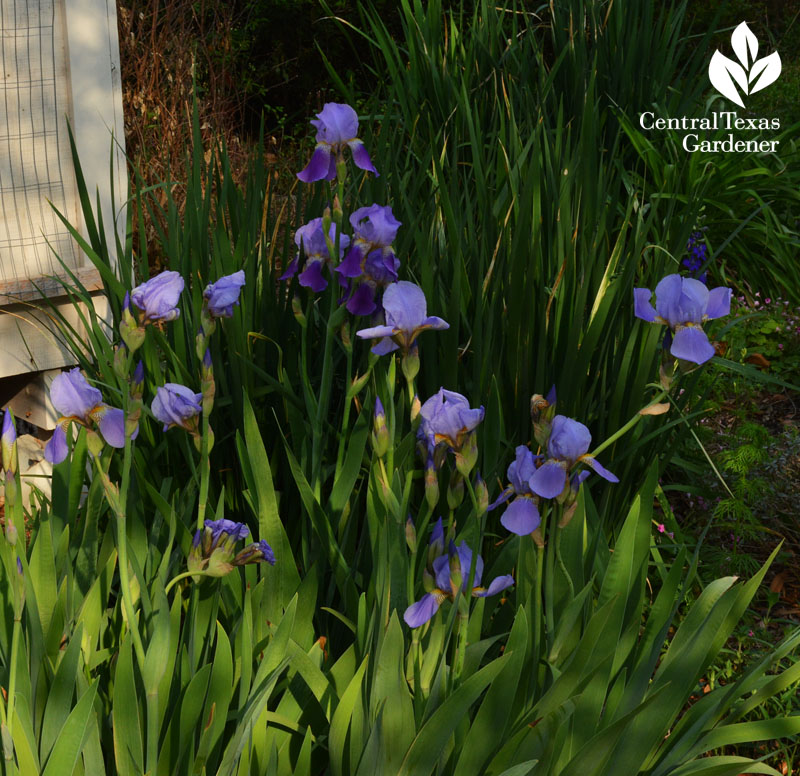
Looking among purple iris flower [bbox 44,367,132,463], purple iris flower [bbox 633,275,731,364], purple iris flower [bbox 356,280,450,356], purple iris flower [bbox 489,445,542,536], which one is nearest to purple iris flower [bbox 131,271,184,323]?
purple iris flower [bbox 44,367,132,463]

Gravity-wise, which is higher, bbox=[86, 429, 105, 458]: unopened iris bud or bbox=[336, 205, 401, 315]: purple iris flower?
bbox=[336, 205, 401, 315]: purple iris flower

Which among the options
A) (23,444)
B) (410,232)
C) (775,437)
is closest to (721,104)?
(775,437)

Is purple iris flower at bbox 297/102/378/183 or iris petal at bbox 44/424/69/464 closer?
iris petal at bbox 44/424/69/464

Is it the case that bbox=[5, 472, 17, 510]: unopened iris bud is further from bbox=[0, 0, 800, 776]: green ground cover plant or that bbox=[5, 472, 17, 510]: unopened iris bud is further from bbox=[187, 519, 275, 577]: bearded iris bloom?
bbox=[187, 519, 275, 577]: bearded iris bloom

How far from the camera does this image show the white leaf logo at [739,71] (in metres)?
3.55

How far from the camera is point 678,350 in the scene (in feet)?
3.23

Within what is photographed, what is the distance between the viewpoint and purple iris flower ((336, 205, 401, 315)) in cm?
114

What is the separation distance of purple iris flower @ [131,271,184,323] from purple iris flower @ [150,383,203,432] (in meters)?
0.08

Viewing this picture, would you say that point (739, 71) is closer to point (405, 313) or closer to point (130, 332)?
point (405, 313)

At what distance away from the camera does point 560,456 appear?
90cm

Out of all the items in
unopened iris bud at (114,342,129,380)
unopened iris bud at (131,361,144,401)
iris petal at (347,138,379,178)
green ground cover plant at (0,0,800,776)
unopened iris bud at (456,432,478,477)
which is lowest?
green ground cover plant at (0,0,800,776)

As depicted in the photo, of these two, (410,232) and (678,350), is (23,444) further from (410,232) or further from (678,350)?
(678,350)

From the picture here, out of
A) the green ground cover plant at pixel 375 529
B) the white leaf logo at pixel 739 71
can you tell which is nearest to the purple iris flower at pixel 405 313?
the green ground cover plant at pixel 375 529

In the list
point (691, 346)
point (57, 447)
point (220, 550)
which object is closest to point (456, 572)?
point (220, 550)
